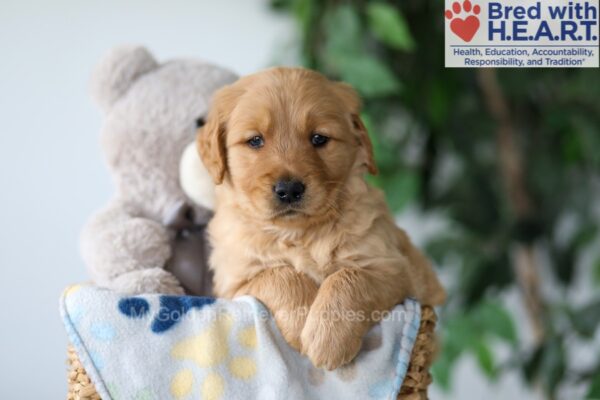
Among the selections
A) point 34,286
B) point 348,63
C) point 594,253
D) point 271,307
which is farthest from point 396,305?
point 594,253

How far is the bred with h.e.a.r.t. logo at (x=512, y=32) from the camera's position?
1.66m

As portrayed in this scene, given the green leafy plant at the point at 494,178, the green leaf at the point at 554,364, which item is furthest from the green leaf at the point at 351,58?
the green leaf at the point at 554,364

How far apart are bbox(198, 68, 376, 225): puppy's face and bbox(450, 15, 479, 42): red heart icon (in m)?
0.50

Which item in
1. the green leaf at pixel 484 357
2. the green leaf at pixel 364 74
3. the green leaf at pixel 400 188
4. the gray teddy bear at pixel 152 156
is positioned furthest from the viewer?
the green leaf at pixel 484 357

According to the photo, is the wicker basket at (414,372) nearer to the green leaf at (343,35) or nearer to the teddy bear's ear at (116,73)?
the teddy bear's ear at (116,73)

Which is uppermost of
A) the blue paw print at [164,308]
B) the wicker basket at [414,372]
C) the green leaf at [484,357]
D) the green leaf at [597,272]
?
the blue paw print at [164,308]

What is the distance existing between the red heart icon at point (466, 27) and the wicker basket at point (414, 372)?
750 mm

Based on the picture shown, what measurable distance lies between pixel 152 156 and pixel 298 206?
0.45m

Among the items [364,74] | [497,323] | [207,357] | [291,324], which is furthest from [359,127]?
[497,323]

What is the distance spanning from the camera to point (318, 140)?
1225mm

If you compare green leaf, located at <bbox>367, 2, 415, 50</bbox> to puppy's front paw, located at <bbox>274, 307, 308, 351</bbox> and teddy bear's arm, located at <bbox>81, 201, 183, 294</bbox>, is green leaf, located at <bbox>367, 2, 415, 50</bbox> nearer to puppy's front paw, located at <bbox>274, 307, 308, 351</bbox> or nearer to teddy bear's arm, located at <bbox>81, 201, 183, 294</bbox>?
teddy bear's arm, located at <bbox>81, 201, 183, 294</bbox>

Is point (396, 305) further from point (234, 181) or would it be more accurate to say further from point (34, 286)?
point (34, 286)

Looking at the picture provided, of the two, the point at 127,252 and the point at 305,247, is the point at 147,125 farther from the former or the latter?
the point at 305,247

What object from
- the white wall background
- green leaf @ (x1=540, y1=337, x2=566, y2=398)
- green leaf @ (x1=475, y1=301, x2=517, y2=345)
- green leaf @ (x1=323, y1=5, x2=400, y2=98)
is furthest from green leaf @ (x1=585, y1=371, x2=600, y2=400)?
the white wall background
